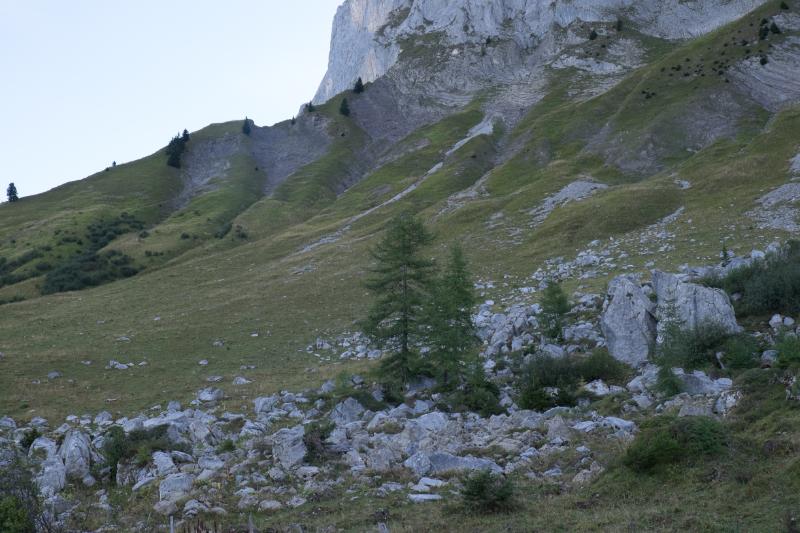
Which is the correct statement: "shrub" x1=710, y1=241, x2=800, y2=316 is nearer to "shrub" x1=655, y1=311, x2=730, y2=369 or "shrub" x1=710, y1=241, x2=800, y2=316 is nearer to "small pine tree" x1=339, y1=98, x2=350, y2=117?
"shrub" x1=655, y1=311, x2=730, y2=369

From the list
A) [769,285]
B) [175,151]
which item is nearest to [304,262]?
[769,285]

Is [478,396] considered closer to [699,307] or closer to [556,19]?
[699,307]

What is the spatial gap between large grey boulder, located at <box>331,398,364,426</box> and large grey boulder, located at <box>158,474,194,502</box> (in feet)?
26.1

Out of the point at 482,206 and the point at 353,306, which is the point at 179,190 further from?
the point at 353,306

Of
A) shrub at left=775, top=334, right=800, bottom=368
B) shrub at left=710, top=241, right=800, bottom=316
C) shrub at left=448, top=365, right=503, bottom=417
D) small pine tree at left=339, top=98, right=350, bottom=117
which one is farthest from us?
small pine tree at left=339, top=98, right=350, bottom=117

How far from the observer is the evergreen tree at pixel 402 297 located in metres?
28.7

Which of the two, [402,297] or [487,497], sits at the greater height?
[402,297]

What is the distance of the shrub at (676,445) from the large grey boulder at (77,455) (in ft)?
56.2

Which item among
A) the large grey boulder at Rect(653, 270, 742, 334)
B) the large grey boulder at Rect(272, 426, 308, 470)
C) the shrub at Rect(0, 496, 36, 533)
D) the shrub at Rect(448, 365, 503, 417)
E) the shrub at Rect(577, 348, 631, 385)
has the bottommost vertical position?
the shrub at Rect(577, 348, 631, 385)

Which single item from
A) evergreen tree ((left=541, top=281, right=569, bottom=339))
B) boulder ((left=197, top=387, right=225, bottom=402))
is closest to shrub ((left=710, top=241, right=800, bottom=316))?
evergreen tree ((left=541, top=281, right=569, bottom=339))

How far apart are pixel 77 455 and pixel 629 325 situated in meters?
23.2

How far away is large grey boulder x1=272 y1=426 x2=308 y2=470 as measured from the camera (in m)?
17.7

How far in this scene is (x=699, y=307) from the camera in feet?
82.0

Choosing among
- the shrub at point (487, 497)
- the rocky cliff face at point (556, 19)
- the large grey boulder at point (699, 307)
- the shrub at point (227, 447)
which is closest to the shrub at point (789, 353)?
the large grey boulder at point (699, 307)
